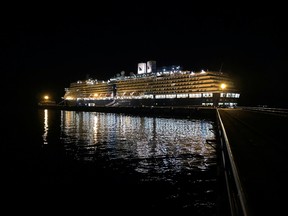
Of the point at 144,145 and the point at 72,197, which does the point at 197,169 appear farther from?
the point at 144,145

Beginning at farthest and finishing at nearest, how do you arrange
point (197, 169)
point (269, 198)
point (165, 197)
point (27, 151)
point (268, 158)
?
point (27, 151)
point (197, 169)
point (165, 197)
point (268, 158)
point (269, 198)

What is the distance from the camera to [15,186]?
12.4 metres

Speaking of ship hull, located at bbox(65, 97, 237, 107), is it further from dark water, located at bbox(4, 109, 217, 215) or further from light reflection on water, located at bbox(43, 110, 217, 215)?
dark water, located at bbox(4, 109, 217, 215)

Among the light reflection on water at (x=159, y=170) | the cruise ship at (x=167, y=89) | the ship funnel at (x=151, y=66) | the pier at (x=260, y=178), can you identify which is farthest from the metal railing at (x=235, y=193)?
the ship funnel at (x=151, y=66)

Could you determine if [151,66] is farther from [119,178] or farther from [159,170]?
[119,178]

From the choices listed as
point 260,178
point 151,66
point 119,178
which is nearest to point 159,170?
point 119,178

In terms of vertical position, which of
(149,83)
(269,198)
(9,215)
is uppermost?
(149,83)

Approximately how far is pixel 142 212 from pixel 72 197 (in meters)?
3.21

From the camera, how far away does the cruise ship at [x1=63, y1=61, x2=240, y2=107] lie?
83.4 meters

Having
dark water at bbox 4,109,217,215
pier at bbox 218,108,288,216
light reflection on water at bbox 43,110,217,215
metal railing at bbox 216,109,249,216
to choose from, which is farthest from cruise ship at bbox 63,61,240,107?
metal railing at bbox 216,109,249,216

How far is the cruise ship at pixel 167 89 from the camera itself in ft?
274

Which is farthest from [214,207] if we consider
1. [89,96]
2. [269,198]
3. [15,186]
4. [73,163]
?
[89,96]

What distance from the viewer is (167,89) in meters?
95.0

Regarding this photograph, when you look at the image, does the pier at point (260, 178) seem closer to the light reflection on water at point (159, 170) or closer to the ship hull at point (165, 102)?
Result: the light reflection on water at point (159, 170)
